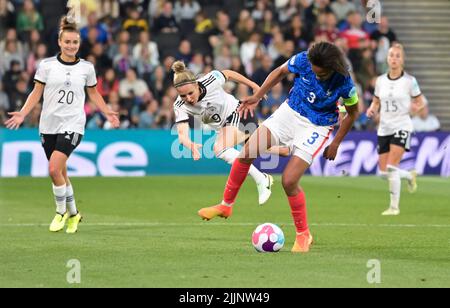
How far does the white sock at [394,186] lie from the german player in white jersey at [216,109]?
10.4 ft

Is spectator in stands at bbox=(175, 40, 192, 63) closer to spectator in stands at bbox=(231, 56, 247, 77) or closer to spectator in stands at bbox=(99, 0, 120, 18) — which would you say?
spectator in stands at bbox=(231, 56, 247, 77)

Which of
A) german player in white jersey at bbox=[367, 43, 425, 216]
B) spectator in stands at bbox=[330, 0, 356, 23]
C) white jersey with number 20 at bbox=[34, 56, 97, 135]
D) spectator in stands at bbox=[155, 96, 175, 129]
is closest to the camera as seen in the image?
white jersey with number 20 at bbox=[34, 56, 97, 135]

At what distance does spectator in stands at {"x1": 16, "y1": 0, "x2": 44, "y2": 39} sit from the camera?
1016 inches

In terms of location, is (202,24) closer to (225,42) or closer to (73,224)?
(225,42)

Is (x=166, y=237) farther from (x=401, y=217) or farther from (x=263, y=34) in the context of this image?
(x=263, y=34)

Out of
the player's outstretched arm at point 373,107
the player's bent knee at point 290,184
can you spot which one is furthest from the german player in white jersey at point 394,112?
the player's bent knee at point 290,184

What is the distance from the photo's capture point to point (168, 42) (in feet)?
87.7

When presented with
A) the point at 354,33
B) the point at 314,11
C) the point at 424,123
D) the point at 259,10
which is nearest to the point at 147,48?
the point at 259,10

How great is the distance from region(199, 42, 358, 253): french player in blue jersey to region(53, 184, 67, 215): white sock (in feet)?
8.81

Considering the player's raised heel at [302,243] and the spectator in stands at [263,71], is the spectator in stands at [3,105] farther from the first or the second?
the player's raised heel at [302,243]

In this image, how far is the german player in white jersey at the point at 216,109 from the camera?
13.4 m

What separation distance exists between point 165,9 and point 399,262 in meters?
16.9

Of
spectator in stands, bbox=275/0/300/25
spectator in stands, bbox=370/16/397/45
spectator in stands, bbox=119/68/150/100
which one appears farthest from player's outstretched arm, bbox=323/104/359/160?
spectator in stands, bbox=370/16/397/45
